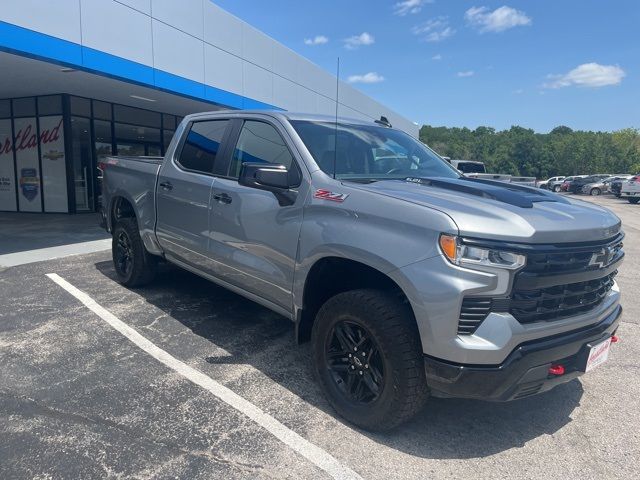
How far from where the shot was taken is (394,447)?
2869mm

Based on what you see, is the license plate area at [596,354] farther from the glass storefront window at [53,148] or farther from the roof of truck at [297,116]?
the glass storefront window at [53,148]

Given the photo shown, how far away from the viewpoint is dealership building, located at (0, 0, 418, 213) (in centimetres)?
951

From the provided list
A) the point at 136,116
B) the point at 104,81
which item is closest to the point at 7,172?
the point at 136,116

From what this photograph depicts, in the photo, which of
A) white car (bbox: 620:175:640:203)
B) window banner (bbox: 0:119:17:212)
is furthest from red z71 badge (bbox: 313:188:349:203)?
white car (bbox: 620:175:640:203)

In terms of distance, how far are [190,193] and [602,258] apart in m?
3.34

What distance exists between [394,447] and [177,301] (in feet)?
11.0

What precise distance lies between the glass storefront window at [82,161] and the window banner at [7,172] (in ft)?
7.88

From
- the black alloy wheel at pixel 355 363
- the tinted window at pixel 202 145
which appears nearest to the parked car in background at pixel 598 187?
the tinted window at pixel 202 145

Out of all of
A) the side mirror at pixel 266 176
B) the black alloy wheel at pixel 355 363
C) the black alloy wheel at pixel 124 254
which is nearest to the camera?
the black alloy wheel at pixel 355 363

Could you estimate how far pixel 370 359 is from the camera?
2.92 meters

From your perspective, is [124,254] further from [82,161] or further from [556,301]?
[82,161]

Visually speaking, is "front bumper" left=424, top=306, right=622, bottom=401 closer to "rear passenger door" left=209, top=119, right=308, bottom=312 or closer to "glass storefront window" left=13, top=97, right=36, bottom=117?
"rear passenger door" left=209, top=119, right=308, bottom=312

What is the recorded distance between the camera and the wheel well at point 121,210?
581 centimetres

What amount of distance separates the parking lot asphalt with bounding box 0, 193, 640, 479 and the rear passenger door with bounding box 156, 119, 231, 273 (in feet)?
2.58
